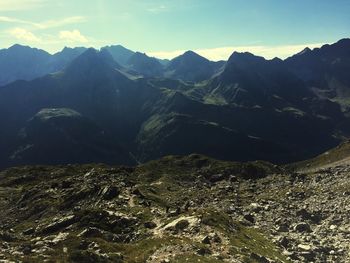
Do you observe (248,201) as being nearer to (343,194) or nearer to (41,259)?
(343,194)

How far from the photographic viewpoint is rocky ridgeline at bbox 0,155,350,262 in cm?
3548

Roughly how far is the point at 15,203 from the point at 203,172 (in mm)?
54955

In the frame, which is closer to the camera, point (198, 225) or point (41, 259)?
point (41, 259)

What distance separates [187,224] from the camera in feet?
146

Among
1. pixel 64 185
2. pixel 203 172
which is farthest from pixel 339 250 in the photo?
pixel 203 172

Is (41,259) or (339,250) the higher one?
(41,259)

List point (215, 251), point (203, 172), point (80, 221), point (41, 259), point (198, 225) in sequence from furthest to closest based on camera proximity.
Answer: point (203, 172) < point (80, 221) < point (198, 225) < point (215, 251) < point (41, 259)

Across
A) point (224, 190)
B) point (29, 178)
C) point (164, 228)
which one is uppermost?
point (164, 228)

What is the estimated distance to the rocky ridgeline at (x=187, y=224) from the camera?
35.5 m

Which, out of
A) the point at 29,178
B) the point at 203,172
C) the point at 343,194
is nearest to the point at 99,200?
the point at 343,194

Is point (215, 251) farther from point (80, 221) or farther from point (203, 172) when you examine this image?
point (203, 172)

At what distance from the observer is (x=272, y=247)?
135 feet

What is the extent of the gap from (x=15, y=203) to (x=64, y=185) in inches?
512

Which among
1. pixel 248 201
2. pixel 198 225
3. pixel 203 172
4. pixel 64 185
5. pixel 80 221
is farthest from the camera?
pixel 203 172
